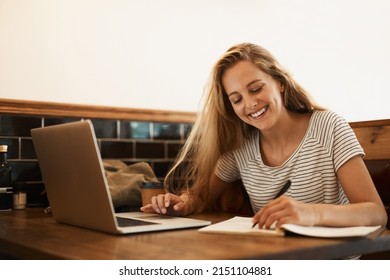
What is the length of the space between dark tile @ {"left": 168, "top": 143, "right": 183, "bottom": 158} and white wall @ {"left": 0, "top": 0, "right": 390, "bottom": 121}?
0.54ft

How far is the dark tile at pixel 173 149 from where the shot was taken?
7.48 ft

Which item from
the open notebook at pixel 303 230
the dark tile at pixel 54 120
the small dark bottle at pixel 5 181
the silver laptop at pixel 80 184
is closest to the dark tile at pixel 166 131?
the dark tile at pixel 54 120

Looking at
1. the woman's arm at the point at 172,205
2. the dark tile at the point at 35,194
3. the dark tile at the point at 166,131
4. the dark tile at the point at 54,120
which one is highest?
the dark tile at the point at 54,120

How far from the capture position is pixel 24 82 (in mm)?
1890

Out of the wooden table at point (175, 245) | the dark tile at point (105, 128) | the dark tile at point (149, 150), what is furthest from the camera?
the dark tile at point (149, 150)

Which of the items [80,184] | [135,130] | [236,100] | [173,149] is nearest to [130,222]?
[80,184]

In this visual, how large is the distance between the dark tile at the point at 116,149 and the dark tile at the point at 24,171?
10.6 inches

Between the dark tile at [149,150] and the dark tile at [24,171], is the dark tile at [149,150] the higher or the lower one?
the higher one

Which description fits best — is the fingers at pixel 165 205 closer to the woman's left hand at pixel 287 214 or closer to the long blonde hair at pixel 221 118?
the long blonde hair at pixel 221 118

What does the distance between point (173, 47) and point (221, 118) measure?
0.63 m

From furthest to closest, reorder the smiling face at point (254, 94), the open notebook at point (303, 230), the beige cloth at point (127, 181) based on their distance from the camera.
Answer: the beige cloth at point (127, 181) < the smiling face at point (254, 94) < the open notebook at point (303, 230)

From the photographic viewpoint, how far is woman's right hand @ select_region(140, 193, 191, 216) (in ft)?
4.83

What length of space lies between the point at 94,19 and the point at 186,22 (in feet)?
1.46

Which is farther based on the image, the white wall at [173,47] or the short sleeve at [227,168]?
the white wall at [173,47]
